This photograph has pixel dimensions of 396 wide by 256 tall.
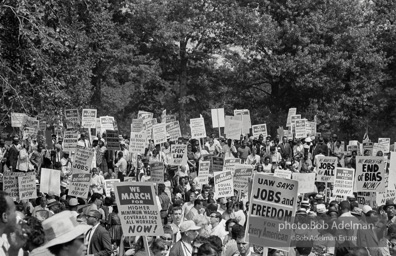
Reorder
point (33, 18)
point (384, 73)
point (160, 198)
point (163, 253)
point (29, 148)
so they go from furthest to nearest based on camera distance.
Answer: point (384, 73) < point (29, 148) < point (160, 198) < point (33, 18) < point (163, 253)

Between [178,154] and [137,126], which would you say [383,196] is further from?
[137,126]

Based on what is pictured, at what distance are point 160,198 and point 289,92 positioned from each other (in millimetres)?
33298

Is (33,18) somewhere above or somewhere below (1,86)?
above

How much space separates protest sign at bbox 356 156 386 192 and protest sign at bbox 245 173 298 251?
30.5ft

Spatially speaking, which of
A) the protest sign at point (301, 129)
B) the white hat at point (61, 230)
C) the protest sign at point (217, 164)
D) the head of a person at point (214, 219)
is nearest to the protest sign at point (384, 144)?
the protest sign at point (301, 129)

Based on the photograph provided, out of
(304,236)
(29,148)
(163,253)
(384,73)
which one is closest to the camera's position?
(163,253)

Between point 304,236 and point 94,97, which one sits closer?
point 304,236

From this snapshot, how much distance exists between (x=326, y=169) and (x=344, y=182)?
1610 mm

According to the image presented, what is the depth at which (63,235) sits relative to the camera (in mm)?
6039

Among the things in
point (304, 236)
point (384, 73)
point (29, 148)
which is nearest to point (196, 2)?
point (384, 73)

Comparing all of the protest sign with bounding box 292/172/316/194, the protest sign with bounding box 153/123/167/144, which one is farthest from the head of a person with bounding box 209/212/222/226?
the protest sign with bounding box 153/123/167/144

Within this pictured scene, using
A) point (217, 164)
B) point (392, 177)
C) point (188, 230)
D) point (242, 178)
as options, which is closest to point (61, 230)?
point (188, 230)

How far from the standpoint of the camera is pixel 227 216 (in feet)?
60.7

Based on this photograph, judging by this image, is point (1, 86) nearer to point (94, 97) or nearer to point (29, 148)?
point (29, 148)
